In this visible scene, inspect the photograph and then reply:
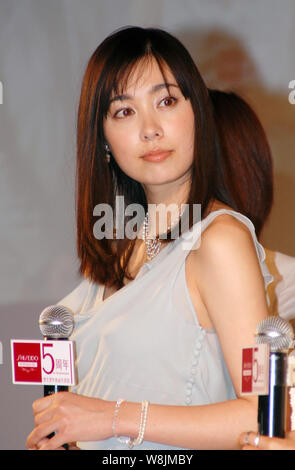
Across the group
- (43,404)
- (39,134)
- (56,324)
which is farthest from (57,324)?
(39,134)

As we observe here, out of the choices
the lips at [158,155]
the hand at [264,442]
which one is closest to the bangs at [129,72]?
the lips at [158,155]

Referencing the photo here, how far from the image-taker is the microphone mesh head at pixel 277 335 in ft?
3.93

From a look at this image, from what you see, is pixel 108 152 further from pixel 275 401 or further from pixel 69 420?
pixel 275 401

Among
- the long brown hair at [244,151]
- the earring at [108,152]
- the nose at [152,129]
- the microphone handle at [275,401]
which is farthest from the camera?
the long brown hair at [244,151]

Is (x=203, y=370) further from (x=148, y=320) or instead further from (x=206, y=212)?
(x=206, y=212)

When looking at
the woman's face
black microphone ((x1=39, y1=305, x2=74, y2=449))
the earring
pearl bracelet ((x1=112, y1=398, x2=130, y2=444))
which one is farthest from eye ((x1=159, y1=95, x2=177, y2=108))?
pearl bracelet ((x1=112, y1=398, x2=130, y2=444))

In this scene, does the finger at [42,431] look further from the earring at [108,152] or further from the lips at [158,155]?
the earring at [108,152]

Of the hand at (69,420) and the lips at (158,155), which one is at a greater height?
the lips at (158,155)

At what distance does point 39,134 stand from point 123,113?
1.84 meters

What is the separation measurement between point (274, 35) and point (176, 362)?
226 cm

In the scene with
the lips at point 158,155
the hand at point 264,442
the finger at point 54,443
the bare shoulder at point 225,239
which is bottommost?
the finger at point 54,443

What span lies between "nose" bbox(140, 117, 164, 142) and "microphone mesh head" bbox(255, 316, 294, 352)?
0.70 metres

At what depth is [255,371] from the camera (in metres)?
1.20
